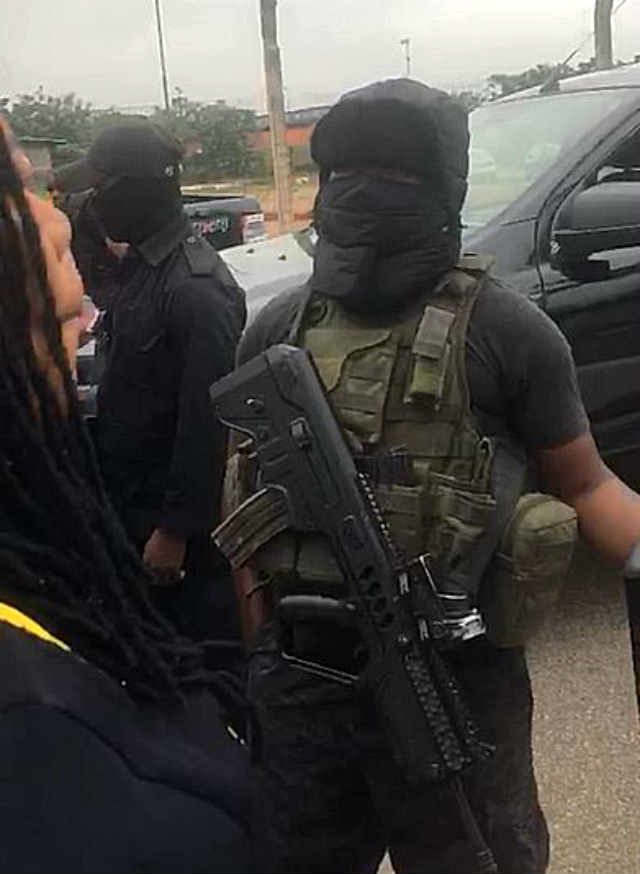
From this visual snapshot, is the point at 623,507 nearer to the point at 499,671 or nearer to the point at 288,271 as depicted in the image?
the point at 499,671

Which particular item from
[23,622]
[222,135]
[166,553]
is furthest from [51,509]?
[222,135]

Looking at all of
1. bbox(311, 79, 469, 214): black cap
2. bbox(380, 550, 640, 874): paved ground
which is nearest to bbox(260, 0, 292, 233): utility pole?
bbox(380, 550, 640, 874): paved ground

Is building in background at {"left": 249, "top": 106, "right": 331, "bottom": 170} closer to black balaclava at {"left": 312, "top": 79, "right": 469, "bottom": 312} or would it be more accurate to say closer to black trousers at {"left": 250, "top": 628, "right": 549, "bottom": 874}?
black balaclava at {"left": 312, "top": 79, "right": 469, "bottom": 312}

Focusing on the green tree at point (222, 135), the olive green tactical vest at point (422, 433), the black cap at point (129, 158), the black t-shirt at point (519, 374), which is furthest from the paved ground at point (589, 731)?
the green tree at point (222, 135)

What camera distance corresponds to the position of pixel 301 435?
191 centimetres

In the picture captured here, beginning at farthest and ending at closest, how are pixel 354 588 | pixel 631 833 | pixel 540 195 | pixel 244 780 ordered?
pixel 540 195 < pixel 631 833 < pixel 354 588 < pixel 244 780

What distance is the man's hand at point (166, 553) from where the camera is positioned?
10.1 feet

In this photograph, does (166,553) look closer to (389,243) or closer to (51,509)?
(389,243)

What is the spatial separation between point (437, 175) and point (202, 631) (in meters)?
1.47

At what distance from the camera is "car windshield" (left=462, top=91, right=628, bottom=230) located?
438 cm

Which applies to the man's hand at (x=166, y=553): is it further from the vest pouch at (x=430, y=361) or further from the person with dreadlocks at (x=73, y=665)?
the person with dreadlocks at (x=73, y=665)

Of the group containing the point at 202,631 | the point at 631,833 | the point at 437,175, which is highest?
the point at 437,175

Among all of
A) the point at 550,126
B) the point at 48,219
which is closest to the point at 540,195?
the point at 550,126

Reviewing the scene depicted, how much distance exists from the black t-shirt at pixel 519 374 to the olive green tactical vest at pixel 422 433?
33 mm
